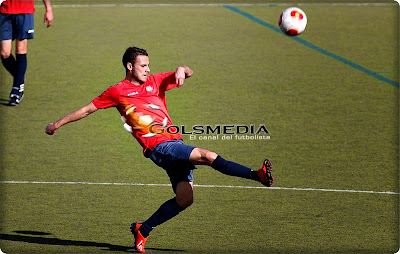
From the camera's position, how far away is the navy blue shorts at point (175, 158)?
325 inches

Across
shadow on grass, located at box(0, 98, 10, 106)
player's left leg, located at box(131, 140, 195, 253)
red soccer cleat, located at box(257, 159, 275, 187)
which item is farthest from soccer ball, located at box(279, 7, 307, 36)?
shadow on grass, located at box(0, 98, 10, 106)

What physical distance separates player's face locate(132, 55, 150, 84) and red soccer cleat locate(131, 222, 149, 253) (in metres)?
1.51

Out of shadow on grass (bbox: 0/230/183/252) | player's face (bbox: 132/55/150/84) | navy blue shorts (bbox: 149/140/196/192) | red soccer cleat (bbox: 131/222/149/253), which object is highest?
player's face (bbox: 132/55/150/84)

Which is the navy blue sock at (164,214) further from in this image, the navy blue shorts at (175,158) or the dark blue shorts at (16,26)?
the dark blue shorts at (16,26)

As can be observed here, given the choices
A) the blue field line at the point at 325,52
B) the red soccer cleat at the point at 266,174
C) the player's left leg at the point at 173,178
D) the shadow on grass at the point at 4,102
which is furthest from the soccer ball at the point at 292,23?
the shadow on grass at the point at 4,102

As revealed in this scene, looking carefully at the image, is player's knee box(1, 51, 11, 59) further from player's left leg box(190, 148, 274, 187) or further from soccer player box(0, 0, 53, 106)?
player's left leg box(190, 148, 274, 187)

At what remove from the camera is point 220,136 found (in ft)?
43.4

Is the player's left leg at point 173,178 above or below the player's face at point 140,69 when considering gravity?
below

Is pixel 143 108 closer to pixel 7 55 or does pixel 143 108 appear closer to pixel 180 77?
pixel 180 77

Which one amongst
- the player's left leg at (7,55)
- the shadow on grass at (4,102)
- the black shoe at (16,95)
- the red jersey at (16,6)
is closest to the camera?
the red jersey at (16,6)

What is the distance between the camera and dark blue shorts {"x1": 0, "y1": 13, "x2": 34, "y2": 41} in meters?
13.7

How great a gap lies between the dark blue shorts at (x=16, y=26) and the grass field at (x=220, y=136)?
1356mm

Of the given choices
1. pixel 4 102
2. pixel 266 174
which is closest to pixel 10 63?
pixel 4 102

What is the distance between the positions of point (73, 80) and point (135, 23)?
14.6ft
